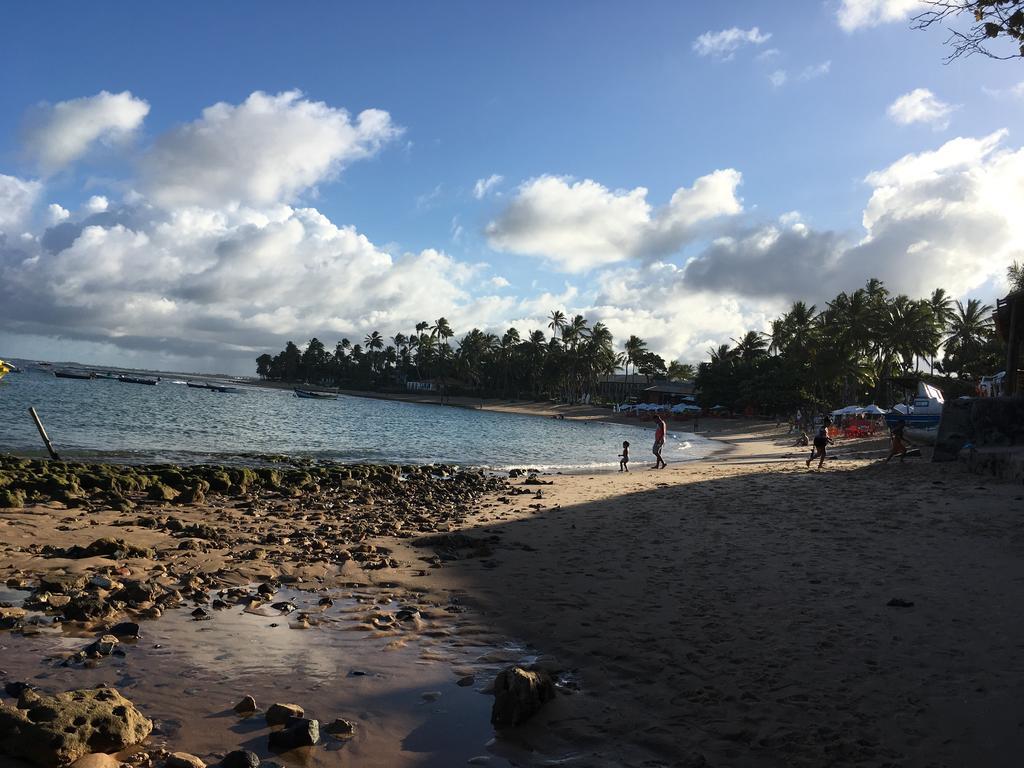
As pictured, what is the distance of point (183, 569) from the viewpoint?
8766 mm

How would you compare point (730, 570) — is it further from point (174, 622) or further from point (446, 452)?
point (446, 452)

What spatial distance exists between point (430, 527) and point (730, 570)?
602 centimetres

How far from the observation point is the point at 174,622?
662 centimetres

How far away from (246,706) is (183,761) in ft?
3.00

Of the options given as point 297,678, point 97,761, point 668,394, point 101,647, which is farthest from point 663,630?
point 668,394

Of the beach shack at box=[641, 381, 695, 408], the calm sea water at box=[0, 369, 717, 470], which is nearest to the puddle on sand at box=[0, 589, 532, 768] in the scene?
the calm sea water at box=[0, 369, 717, 470]

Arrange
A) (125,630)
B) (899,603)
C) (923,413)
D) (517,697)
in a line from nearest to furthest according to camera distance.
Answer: (517,697) < (125,630) < (899,603) < (923,413)

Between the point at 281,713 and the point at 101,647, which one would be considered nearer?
the point at 281,713

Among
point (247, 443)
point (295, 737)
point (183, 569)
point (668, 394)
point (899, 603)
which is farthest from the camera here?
point (668, 394)

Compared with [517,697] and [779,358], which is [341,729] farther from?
[779,358]

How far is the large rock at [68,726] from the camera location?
12.8 ft

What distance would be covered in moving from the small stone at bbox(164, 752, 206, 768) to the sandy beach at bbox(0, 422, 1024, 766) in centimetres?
16

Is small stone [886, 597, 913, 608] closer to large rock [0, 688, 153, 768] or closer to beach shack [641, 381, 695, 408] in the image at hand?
large rock [0, 688, 153, 768]

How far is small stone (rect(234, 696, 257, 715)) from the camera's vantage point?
189 inches
